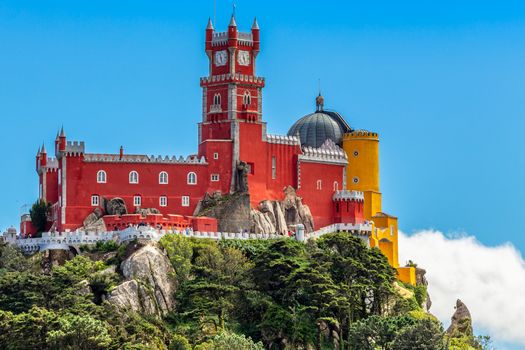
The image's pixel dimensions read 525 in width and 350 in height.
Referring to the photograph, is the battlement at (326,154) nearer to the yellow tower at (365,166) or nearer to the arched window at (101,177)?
the yellow tower at (365,166)

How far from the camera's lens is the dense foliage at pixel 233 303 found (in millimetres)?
106312

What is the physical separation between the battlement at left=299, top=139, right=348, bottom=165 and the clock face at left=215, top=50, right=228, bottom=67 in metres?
10.1

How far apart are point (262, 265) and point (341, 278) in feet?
20.6

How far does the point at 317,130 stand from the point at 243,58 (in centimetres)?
1097

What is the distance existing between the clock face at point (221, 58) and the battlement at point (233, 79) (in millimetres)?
1154

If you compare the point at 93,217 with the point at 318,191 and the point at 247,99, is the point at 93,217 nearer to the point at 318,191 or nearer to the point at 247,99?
the point at 247,99

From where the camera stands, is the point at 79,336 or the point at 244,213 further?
the point at 244,213

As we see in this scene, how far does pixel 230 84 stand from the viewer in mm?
131875

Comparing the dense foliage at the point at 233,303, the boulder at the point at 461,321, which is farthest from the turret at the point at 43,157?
the boulder at the point at 461,321

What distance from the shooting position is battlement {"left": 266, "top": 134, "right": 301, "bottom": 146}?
133 metres

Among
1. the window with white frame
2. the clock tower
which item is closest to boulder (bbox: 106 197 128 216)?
the clock tower

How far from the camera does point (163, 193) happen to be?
12850 centimetres

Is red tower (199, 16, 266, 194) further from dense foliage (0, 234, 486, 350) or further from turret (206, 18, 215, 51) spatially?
dense foliage (0, 234, 486, 350)

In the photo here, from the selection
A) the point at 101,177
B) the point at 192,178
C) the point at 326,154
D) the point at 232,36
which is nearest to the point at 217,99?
the point at 232,36
